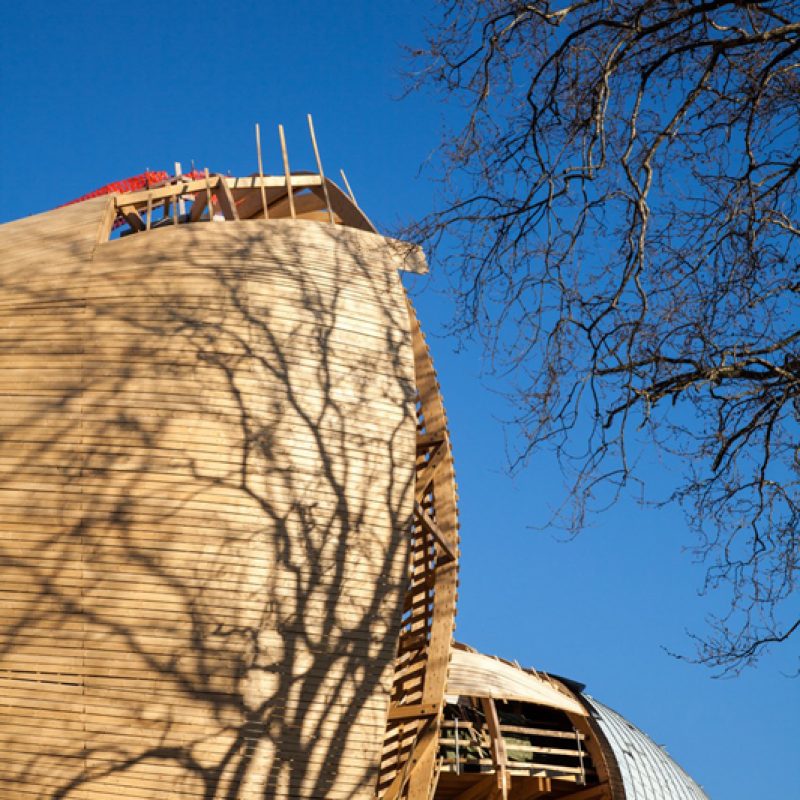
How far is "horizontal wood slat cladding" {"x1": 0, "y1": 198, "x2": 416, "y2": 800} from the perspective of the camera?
12.1m

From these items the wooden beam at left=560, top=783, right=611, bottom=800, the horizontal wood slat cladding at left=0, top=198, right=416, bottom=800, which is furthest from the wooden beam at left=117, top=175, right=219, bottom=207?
the wooden beam at left=560, top=783, right=611, bottom=800

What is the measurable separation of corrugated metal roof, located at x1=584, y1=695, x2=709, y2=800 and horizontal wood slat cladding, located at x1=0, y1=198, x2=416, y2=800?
15.2 m

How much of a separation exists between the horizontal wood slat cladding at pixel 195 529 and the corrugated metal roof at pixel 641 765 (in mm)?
15246

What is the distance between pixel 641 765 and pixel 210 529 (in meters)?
18.3

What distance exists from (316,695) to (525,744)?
14.3 m

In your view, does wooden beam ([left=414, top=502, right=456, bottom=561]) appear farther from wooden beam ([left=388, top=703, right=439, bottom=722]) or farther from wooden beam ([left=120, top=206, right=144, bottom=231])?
wooden beam ([left=120, top=206, right=144, bottom=231])

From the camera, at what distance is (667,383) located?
28.0ft

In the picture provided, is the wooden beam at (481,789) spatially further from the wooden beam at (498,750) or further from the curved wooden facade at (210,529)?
the curved wooden facade at (210,529)

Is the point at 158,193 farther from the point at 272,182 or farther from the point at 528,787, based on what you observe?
the point at 528,787

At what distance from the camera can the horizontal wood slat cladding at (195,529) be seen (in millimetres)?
12078

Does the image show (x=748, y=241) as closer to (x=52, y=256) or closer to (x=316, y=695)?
(x=316, y=695)

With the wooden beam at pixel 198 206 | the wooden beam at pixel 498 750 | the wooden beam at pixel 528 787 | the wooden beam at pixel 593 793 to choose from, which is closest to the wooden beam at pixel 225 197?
the wooden beam at pixel 198 206

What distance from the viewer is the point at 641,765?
27.3 meters

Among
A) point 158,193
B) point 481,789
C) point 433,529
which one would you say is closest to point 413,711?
point 433,529
